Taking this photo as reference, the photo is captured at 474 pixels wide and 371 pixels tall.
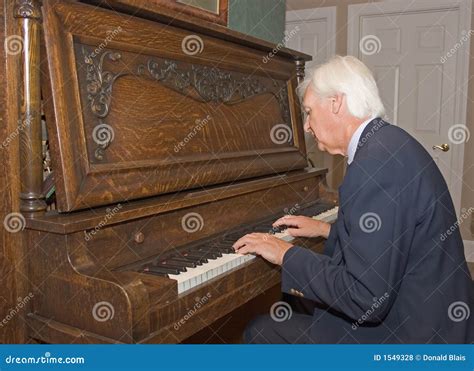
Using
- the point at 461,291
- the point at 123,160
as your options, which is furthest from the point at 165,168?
the point at 461,291

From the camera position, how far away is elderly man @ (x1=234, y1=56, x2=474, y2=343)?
1.50 meters

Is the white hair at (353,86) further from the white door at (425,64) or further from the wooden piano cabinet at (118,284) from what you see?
the white door at (425,64)

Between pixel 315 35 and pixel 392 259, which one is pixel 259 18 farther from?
pixel 392 259

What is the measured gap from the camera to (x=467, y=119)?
501 centimetres

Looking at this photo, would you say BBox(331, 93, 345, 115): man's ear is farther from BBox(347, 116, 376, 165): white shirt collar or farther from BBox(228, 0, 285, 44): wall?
BBox(228, 0, 285, 44): wall

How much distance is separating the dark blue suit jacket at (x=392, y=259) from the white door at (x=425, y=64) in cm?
371

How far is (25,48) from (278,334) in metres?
1.44

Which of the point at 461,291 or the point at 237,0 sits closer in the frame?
the point at 461,291

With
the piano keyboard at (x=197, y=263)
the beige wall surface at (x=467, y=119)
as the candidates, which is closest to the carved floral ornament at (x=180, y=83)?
the piano keyboard at (x=197, y=263)

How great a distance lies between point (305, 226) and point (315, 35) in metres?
3.97

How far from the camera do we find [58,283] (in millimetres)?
1522

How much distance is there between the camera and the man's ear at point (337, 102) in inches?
68.8

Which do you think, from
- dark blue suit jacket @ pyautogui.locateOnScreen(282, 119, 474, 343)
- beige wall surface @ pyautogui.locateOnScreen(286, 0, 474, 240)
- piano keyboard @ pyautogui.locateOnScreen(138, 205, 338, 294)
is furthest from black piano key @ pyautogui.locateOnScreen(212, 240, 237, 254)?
beige wall surface @ pyautogui.locateOnScreen(286, 0, 474, 240)
